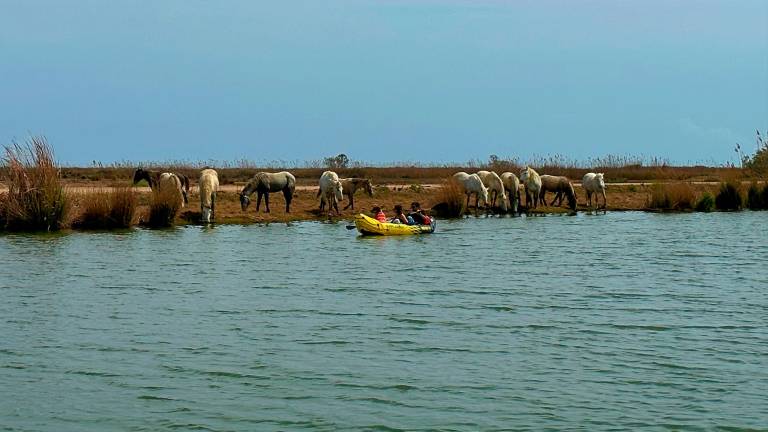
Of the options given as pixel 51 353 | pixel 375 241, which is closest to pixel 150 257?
pixel 375 241

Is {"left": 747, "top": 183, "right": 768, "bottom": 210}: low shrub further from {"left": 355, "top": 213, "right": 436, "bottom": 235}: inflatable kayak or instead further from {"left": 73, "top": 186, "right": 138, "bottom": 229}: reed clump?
{"left": 73, "top": 186, "right": 138, "bottom": 229}: reed clump

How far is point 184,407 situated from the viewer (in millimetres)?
11891

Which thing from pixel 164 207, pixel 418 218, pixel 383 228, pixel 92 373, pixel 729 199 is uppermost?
pixel 164 207

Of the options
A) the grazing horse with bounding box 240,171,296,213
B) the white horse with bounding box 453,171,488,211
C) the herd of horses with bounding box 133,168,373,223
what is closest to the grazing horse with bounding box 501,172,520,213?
the white horse with bounding box 453,171,488,211

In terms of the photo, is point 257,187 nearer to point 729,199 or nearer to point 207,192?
point 207,192

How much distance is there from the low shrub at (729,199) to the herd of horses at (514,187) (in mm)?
3963

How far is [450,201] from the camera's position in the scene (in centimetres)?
3628

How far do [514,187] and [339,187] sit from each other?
6.69 meters

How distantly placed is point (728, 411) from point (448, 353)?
385 centimetres

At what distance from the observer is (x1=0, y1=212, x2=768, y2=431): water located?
11.8m

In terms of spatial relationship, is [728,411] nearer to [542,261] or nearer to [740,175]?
[542,261]

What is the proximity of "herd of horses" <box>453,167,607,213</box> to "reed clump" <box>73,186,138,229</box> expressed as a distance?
439 inches

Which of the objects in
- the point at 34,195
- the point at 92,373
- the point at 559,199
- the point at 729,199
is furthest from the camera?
the point at 559,199

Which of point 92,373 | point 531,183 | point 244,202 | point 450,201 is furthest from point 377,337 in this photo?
point 531,183
